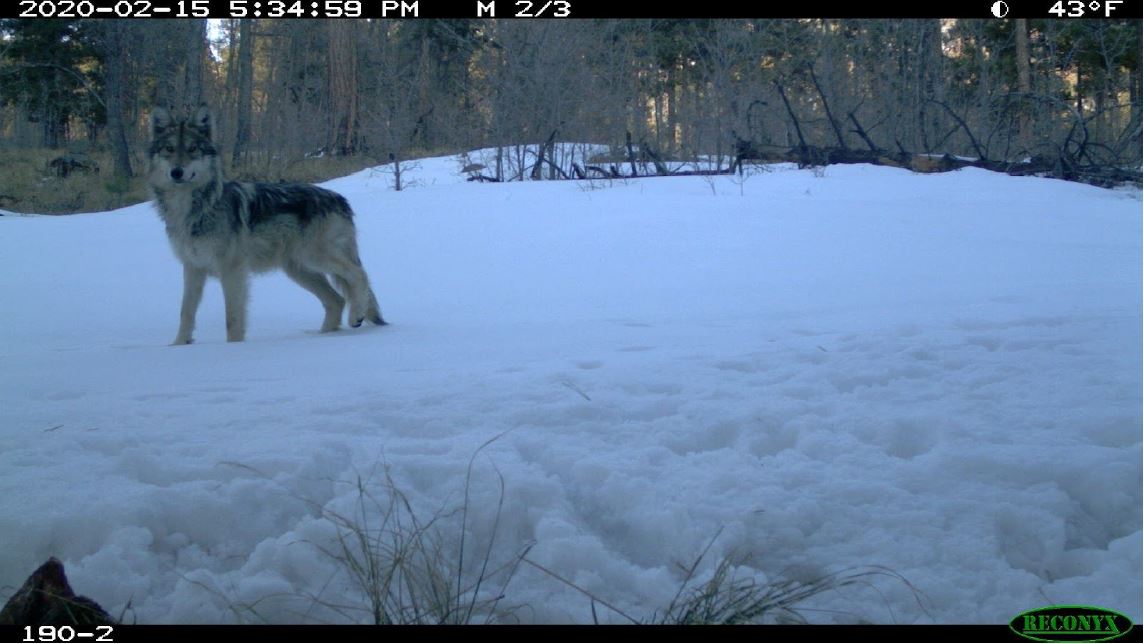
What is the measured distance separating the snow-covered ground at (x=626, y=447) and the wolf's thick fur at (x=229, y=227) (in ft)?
1.71

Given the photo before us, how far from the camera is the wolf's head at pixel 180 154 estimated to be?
6.67 metres

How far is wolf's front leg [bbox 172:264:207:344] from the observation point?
6.67 m

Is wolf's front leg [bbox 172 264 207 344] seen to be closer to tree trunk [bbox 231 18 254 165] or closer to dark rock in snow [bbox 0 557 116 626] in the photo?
dark rock in snow [bbox 0 557 116 626]

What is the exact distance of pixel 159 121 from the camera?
22.1 feet

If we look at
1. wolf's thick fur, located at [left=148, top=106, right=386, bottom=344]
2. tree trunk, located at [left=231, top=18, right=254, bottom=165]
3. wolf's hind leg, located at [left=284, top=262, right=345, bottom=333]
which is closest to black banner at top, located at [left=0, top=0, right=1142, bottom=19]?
wolf's thick fur, located at [left=148, top=106, right=386, bottom=344]

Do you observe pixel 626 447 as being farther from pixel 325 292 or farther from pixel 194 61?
pixel 194 61

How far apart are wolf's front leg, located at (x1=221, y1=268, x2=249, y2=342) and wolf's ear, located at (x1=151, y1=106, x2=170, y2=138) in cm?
122

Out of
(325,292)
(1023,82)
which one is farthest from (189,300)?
(1023,82)

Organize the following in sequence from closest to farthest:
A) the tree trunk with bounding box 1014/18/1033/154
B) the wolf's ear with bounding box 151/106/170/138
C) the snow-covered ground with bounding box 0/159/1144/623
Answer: the snow-covered ground with bounding box 0/159/1144/623 < the wolf's ear with bounding box 151/106/170/138 < the tree trunk with bounding box 1014/18/1033/154

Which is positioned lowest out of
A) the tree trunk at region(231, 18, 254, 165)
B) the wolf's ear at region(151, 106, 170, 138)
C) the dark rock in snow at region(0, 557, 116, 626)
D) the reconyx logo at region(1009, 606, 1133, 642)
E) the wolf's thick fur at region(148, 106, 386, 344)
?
the reconyx logo at region(1009, 606, 1133, 642)

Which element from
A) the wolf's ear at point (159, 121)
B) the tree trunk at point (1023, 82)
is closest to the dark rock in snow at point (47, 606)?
the wolf's ear at point (159, 121)

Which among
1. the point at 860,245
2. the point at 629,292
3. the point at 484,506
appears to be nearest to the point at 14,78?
the point at 629,292

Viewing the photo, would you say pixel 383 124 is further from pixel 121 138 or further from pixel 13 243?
pixel 13 243

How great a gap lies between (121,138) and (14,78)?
219cm
